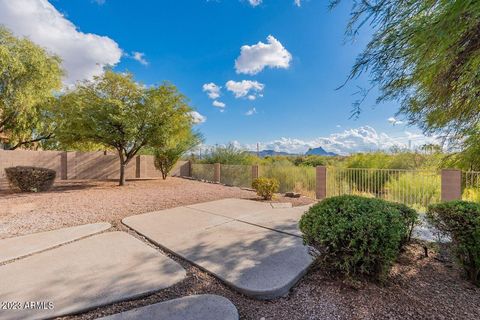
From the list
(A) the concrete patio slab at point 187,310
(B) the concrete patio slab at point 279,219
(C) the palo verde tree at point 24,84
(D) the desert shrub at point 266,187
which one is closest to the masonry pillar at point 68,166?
(C) the palo verde tree at point 24,84

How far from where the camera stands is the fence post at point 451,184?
5.94 meters

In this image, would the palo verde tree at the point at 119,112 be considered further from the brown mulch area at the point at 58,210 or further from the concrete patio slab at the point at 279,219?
the concrete patio slab at the point at 279,219

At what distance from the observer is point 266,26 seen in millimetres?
8922

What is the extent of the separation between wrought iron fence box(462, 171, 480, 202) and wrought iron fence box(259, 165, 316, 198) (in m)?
4.53

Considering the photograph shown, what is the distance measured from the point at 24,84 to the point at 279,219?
1625cm

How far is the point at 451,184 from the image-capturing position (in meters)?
6.02

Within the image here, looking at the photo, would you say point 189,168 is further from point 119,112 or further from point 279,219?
point 279,219

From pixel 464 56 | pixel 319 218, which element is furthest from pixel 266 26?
pixel 319 218

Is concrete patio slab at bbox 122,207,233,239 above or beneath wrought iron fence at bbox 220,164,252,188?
beneath

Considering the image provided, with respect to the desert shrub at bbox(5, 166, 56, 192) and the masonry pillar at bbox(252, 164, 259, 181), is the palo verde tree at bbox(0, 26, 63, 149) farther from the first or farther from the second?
the masonry pillar at bbox(252, 164, 259, 181)

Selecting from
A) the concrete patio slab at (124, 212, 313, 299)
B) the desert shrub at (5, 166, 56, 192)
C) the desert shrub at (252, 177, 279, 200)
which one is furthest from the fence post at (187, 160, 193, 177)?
the concrete patio slab at (124, 212, 313, 299)

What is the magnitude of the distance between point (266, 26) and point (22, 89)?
13.8 meters

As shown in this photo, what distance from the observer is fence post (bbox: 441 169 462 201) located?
5941 mm

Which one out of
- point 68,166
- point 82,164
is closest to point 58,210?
point 68,166
